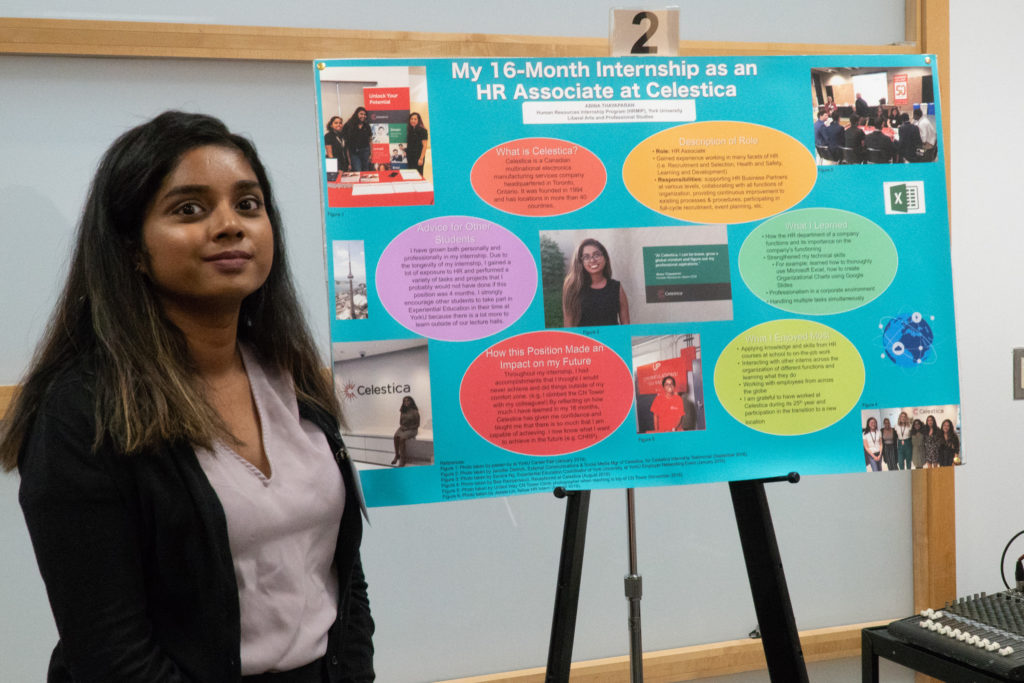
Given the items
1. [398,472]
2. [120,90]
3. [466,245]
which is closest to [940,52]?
[466,245]

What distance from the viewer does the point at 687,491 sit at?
8.67ft

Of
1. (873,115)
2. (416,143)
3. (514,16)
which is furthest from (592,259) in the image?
(514,16)

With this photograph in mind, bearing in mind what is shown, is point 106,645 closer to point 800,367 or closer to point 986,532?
point 800,367

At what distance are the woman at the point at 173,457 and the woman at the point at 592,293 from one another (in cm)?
50

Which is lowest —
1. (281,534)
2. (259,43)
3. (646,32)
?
(281,534)

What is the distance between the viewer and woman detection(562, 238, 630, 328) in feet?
5.16

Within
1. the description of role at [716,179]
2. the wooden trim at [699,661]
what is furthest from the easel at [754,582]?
the wooden trim at [699,661]

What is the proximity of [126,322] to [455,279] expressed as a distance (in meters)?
0.55

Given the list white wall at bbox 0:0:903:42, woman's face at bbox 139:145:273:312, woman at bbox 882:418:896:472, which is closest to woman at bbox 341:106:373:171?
woman's face at bbox 139:145:273:312

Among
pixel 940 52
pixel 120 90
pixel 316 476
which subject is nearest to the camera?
pixel 316 476

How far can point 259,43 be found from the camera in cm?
227

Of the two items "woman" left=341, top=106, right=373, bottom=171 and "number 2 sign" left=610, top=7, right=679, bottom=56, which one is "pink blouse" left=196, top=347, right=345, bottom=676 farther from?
"number 2 sign" left=610, top=7, right=679, bottom=56

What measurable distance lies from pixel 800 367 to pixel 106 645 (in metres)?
1.20

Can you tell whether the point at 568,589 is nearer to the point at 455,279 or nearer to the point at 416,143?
the point at 455,279
